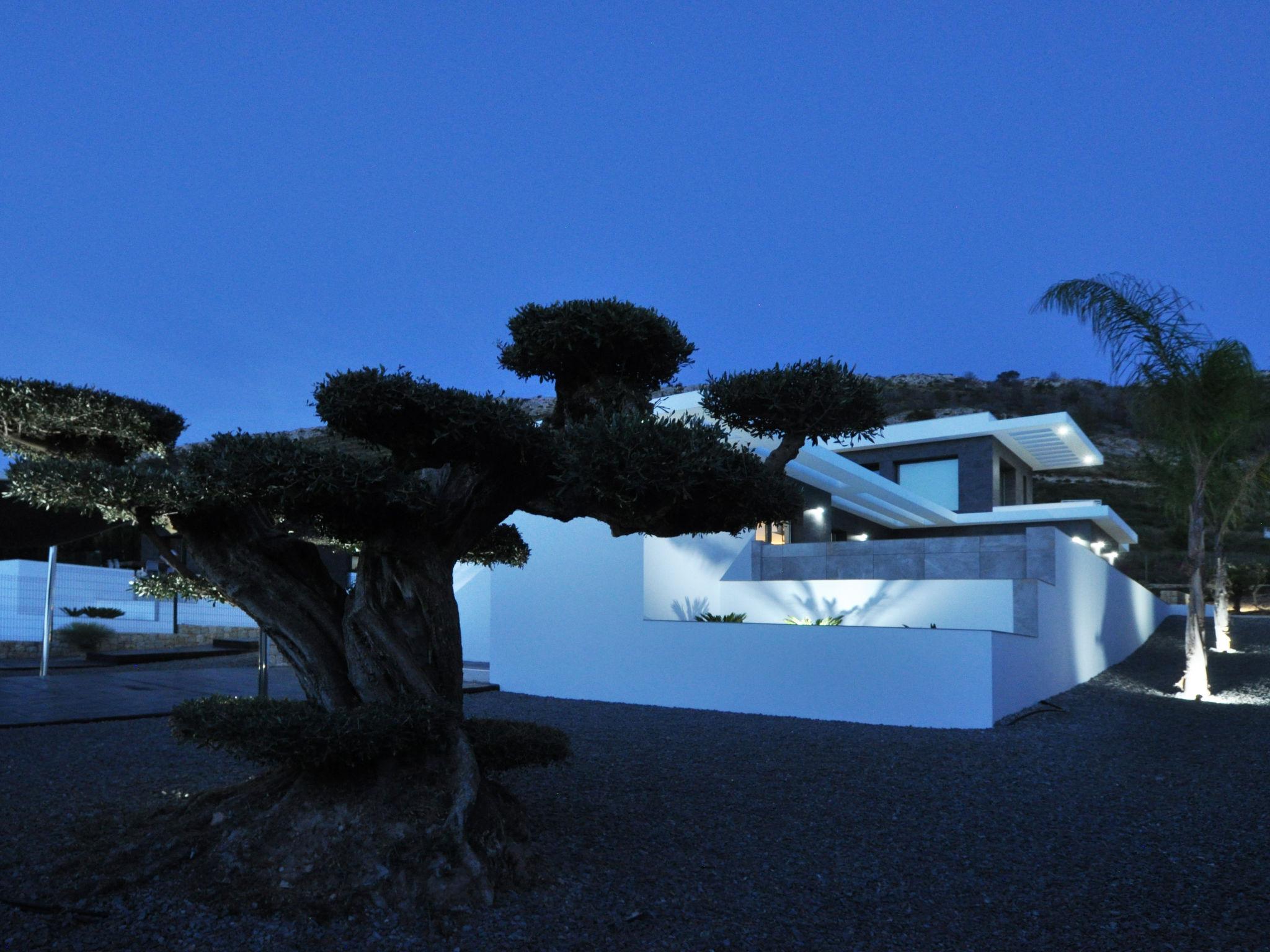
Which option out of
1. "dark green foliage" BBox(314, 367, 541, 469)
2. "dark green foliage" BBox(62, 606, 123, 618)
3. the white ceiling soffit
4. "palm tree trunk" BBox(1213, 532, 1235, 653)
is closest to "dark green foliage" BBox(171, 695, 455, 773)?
"dark green foliage" BBox(314, 367, 541, 469)

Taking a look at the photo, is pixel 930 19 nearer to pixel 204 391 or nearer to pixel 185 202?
pixel 185 202

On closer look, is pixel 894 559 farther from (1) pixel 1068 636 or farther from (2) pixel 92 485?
(2) pixel 92 485

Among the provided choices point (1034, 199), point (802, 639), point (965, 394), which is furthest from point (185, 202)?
point (1034, 199)

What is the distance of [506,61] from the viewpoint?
67.1 metres

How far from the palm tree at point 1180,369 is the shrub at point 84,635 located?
1629 cm

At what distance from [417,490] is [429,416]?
0.36m

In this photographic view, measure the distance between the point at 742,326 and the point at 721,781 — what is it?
158 meters

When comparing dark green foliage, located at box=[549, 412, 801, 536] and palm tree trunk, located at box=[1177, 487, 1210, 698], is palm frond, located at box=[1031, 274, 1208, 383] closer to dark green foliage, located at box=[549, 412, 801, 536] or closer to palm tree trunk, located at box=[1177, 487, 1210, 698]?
palm tree trunk, located at box=[1177, 487, 1210, 698]

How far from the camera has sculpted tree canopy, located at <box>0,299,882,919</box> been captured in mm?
3531

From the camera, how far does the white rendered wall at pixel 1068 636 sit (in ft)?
30.0

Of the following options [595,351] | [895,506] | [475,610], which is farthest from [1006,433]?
[595,351]

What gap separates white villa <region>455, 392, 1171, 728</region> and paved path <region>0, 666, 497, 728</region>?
1.54 m

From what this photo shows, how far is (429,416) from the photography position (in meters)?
3.90

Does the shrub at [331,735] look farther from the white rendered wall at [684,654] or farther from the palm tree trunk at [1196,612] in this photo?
the palm tree trunk at [1196,612]
